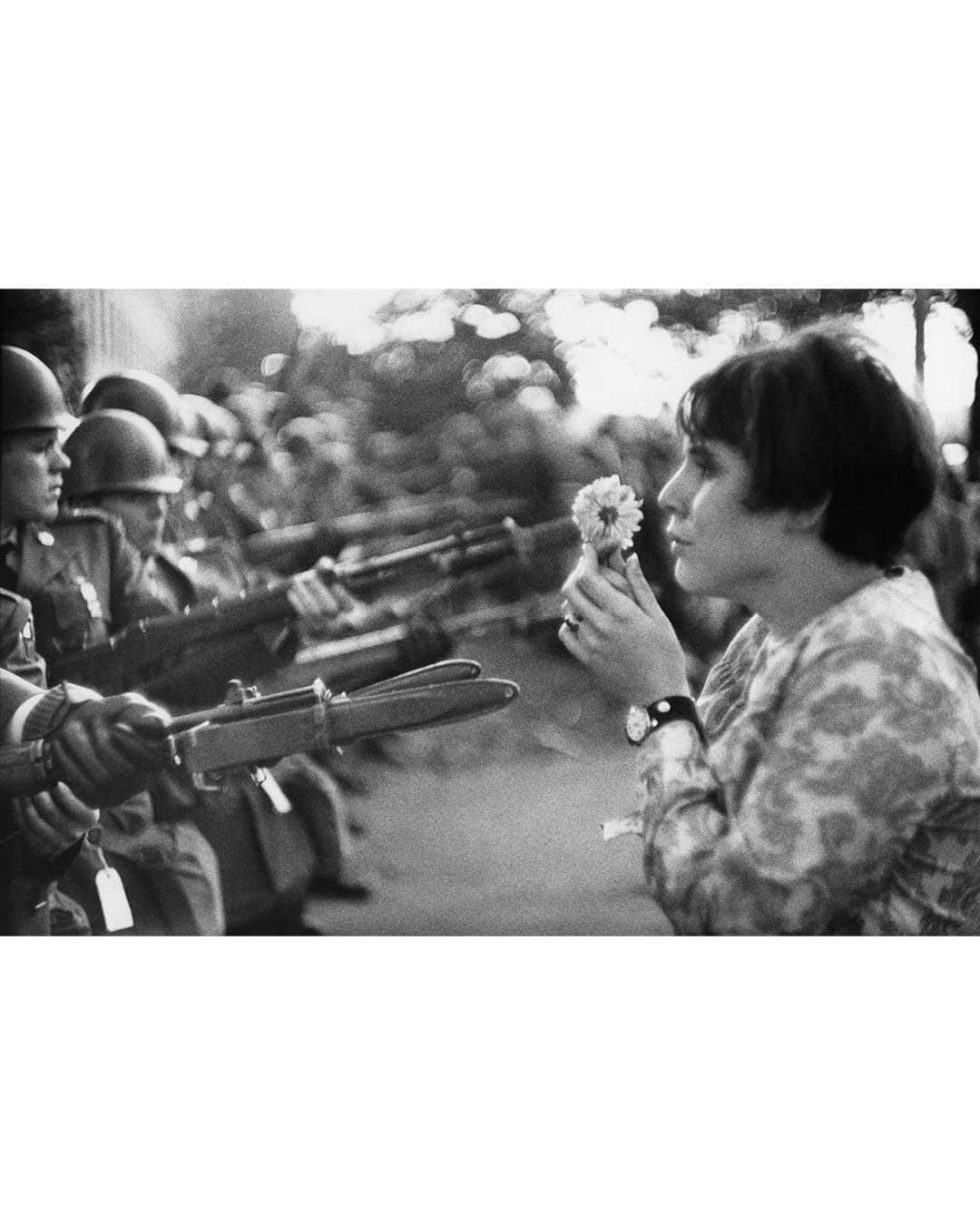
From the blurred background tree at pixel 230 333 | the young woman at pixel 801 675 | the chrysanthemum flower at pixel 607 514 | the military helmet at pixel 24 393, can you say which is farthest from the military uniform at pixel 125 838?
the chrysanthemum flower at pixel 607 514

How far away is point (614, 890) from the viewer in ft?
11.6

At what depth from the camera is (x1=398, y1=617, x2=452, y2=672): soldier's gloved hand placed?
358 centimetres

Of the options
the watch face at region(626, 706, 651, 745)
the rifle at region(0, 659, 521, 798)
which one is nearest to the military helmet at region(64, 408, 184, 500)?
the rifle at region(0, 659, 521, 798)

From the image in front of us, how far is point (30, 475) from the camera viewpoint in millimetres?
3586

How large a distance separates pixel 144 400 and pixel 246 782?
93cm

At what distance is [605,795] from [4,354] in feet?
5.65

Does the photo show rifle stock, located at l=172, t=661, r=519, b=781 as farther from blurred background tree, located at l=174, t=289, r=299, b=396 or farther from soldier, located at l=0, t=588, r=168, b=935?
blurred background tree, located at l=174, t=289, r=299, b=396

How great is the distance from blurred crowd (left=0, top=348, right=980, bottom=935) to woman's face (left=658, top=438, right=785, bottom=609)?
20cm

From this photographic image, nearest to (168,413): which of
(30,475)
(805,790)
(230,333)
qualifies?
(230,333)

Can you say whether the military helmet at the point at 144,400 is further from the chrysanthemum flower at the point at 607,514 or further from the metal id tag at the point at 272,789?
the chrysanthemum flower at the point at 607,514

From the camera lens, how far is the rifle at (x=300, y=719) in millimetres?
3562

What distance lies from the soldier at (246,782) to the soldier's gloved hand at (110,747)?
0.07 m

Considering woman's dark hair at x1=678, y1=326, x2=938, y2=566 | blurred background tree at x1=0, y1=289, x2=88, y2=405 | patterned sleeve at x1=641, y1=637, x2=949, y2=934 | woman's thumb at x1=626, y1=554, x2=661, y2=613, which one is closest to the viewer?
patterned sleeve at x1=641, y1=637, x2=949, y2=934

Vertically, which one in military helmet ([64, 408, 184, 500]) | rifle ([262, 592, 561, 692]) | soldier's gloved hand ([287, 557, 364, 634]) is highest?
military helmet ([64, 408, 184, 500])
